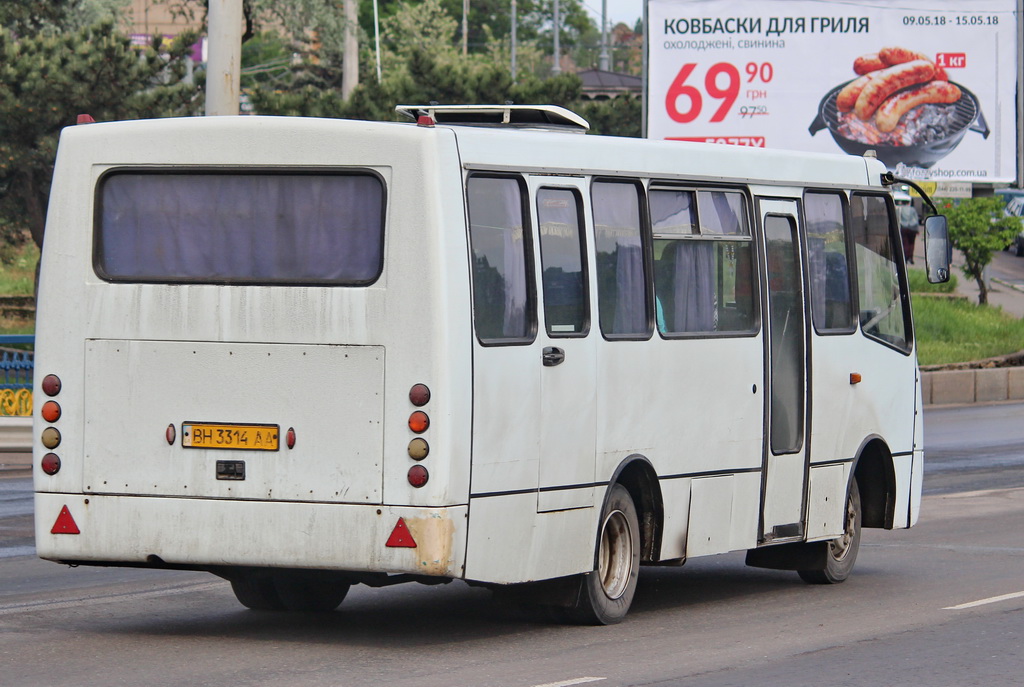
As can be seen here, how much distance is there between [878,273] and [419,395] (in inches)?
190

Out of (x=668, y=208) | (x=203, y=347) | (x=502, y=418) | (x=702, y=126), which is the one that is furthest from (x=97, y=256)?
(x=702, y=126)

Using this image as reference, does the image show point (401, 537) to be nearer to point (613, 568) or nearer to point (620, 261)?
point (613, 568)

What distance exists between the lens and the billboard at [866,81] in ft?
110

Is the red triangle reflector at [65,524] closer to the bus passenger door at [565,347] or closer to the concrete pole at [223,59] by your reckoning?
the bus passenger door at [565,347]

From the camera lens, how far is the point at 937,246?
12.4 meters

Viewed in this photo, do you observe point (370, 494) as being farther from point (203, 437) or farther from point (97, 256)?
point (97, 256)

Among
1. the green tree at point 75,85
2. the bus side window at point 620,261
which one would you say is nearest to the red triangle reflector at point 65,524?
the bus side window at point 620,261

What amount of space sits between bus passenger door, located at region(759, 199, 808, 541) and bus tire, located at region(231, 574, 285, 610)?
9.08ft

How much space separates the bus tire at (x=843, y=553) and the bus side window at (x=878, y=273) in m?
1.01

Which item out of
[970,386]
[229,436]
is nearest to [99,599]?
[229,436]

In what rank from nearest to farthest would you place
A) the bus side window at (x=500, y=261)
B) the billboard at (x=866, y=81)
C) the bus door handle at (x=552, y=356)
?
1. the bus side window at (x=500, y=261)
2. the bus door handle at (x=552, y=356)
3. the billboard at (x=866, y=81)

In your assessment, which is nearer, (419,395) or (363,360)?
(419,395)

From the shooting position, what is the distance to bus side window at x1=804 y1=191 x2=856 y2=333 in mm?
11445

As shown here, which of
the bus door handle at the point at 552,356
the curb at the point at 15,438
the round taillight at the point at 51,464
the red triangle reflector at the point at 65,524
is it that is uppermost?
the bus door handle at the point at 552,356
